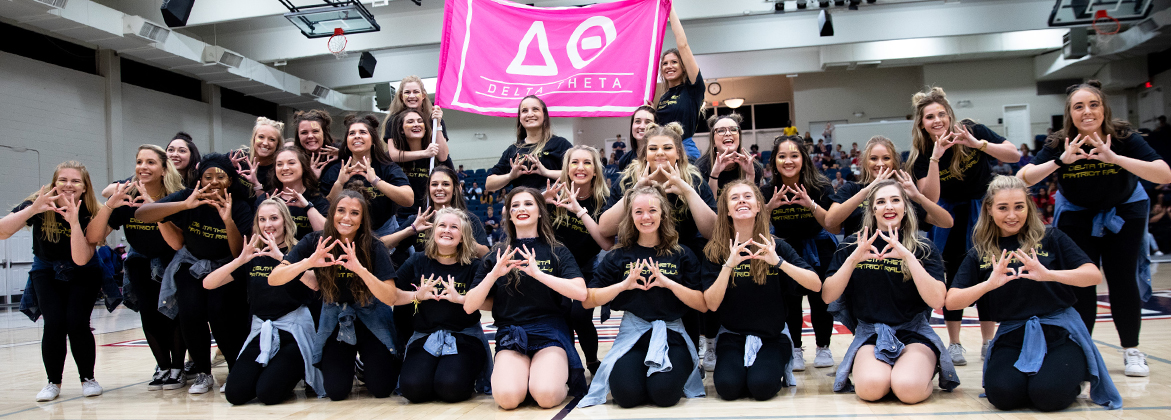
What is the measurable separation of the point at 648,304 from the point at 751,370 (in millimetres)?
588

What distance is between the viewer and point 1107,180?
3768mm

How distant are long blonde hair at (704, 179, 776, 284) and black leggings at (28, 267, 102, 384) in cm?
354

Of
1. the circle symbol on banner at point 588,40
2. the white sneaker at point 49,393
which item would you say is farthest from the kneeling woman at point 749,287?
the white sneaker at point 49,393

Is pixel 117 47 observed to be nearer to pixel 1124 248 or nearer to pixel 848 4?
pixel 848 4

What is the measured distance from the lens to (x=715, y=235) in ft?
12.4

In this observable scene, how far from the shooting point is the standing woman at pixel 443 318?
3.70m

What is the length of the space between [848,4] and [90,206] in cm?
1406

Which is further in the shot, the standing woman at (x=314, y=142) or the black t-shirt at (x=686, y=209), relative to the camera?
the standing woman at (x=314, y=142)

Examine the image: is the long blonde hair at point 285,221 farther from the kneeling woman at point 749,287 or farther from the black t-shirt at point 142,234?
the kneeling woman at point 749,287

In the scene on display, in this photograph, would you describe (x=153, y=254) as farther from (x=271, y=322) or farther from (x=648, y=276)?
(x=648, y=276)

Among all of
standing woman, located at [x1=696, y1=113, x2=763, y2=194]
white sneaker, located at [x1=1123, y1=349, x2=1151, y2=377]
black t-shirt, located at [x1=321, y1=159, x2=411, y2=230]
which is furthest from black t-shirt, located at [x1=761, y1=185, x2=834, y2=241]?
black t-shirt, located at [x1=321, y1=159, x2=411, y2=230]

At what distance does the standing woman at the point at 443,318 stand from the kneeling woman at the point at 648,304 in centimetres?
64

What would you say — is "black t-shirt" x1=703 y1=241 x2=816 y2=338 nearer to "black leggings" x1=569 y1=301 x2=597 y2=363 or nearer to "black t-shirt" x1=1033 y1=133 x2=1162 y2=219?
"black leggings" x1=569 y1=301 x2=597 y2=363

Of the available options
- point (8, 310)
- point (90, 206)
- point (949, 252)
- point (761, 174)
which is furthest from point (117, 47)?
point (949, 252)
